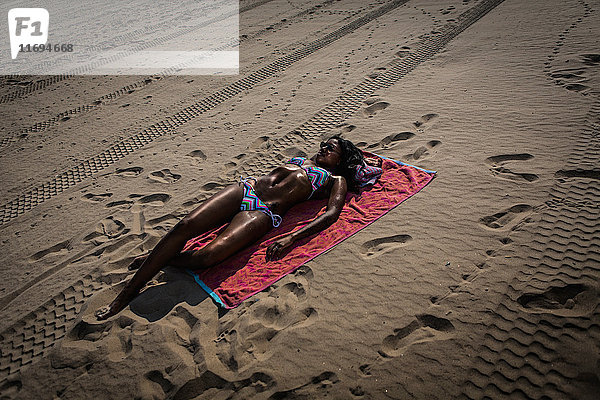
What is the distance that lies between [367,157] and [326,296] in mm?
2012

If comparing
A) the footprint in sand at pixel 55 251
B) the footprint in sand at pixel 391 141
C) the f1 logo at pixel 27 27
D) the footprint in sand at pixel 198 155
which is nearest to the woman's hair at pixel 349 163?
the footprint in sand at pixel 391 141

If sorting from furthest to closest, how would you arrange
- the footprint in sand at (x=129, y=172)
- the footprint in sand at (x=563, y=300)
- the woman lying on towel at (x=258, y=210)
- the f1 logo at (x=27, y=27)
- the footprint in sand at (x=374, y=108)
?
the f1 logo at (x=27, y=27) < the footprint in sand at (x=374, y=108) < the footprint in sand at (x=129, y=172) < the woman lying on towel at (x=258, y=210) < the footprint in sand at (x=563, y=300)

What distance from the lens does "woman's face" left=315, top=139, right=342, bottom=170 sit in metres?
3.89

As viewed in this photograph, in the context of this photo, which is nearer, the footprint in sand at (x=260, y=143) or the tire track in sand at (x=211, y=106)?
the tire track in sand at (x=211, y=106)

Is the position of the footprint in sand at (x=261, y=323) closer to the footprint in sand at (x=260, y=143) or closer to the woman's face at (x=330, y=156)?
the woman's face at (x=330, y=156)

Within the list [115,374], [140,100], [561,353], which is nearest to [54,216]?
[115,374]

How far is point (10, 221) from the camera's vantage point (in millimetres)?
4238

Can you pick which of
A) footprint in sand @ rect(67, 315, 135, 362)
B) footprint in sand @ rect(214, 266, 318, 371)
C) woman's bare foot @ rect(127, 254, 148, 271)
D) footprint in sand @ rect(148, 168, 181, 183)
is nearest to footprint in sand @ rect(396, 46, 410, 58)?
footprint in sand @ rect(148, 168, 181, 183)

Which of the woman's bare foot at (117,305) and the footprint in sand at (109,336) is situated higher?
the woman's bare foot at (117,305)

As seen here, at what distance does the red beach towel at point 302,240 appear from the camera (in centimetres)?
307

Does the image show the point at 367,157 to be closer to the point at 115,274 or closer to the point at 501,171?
the point at 501,171

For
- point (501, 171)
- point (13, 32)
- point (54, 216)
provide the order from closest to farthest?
point (501, 171)
point (54, 216)
point (13, 32)

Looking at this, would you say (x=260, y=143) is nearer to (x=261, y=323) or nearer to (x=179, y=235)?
(x=179, y=235)

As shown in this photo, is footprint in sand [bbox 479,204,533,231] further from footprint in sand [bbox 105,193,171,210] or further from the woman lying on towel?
footprint in sand [bbox 105,193,171,210]
